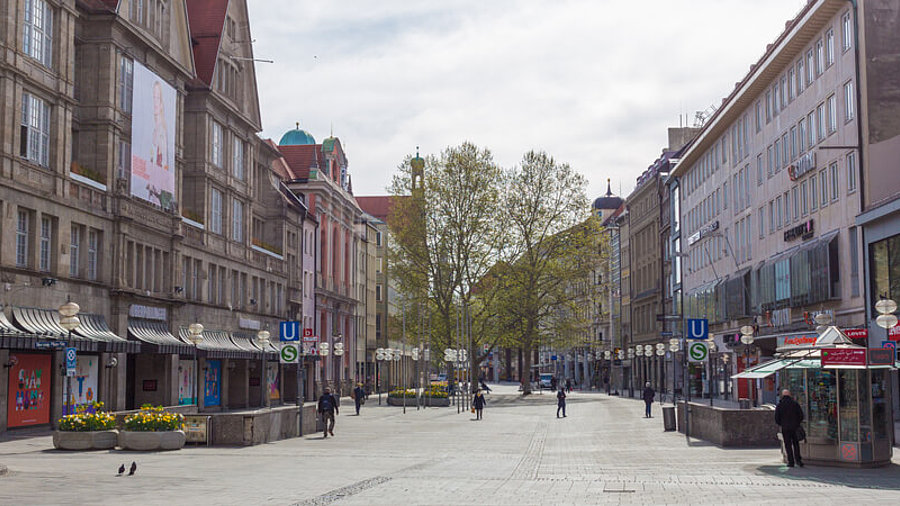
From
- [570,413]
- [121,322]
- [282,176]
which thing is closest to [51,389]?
[121,322]

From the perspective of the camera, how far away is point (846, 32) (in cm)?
4641

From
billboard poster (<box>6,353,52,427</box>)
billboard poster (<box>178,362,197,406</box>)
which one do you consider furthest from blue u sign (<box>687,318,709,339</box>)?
billboard poster (<box>178,362,197,406</box>)

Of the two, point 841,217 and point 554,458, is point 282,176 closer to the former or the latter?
point 841,217

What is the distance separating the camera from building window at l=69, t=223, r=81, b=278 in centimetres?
4150

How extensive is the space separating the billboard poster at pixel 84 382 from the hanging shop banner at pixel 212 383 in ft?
52.7

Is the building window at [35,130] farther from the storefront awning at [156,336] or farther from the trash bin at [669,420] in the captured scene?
the trash bin at [669,420]

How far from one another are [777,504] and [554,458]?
36.4 feet

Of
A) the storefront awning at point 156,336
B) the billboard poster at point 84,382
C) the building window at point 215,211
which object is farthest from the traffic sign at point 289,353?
the building window at point 215,211

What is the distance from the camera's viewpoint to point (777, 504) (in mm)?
15914

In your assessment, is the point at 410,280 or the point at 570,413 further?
the point at 410,280

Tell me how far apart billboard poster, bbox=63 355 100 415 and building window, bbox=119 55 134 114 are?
1095cm

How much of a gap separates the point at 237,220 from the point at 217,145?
5.58 meters

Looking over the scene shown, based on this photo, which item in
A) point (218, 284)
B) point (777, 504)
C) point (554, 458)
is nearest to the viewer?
point (777, 504)

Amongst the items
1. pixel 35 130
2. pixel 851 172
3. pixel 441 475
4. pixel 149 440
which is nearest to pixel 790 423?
pixel 441 475
